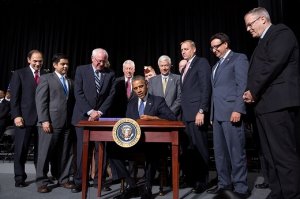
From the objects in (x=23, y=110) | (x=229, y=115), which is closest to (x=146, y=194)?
(x=229, y=115)

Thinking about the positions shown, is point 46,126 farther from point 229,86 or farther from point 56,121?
point 229,86

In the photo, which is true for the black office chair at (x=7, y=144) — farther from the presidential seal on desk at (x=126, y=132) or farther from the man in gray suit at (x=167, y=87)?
the presidential seal on desk at (x=126, y=132)

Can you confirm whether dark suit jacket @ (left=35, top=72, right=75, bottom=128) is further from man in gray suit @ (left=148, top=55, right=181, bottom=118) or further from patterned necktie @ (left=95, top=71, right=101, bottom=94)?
man in gray suit @ (left=148, top=55, right=181, bottom=118)

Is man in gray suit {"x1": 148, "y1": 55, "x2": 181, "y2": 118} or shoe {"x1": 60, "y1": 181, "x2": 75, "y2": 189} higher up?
man in gray suit {"x1": 148, "y1": 55, "x2": 181, "y2": 118}

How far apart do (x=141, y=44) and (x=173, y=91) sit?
11.8ft

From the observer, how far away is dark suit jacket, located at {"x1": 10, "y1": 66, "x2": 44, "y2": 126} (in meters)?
3.07

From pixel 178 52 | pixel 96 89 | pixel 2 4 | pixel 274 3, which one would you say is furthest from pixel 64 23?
pixel 274 3

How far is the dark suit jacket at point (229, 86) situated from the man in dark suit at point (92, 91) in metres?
1.10

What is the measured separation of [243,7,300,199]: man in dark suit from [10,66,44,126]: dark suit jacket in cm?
228

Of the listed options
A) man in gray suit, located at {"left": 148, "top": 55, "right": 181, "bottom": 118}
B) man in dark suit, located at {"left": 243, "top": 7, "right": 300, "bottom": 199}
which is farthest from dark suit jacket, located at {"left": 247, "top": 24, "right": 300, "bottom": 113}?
man in gray suit, located at {"left": 148, "top": 55, "right": 181, "bottom": 118}

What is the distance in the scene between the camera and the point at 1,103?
5.80 metres

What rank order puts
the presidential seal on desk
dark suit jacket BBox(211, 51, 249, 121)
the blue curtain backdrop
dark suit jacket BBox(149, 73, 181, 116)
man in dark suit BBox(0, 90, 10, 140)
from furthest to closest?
the blue curtain backdrop
man in dark suit BBox(0, 90, 10, 140)
dark suit jacket BBox(149, 73, 181, 116)
dark suit jacket BBox(211, 51, 249, 121)
the presidential seal on desk

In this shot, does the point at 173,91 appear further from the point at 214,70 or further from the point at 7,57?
the point at 7,57

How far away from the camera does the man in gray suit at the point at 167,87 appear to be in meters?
3.25
